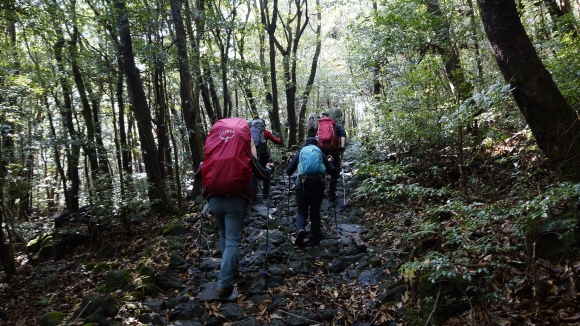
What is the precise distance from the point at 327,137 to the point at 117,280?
594cm

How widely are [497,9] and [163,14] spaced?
8.58 m

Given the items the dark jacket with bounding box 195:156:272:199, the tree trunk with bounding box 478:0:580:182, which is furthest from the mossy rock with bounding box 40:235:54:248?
the tree trunk with bounding box 478:0:580:182

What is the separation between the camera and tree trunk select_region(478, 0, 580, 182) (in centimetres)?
414

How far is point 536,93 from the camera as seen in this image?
423cm

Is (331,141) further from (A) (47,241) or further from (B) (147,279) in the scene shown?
(A) (47,241)

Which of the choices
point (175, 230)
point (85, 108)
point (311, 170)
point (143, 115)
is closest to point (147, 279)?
point (175, 230)

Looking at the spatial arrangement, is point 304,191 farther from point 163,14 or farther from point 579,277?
point 163,14

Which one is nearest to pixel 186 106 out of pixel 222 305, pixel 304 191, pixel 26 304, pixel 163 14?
pixel 163 14

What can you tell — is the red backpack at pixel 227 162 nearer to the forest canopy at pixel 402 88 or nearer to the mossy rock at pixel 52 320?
the mossy rock at pixel 52 320

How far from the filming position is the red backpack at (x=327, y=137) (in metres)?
9.62

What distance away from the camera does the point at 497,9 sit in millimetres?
4316

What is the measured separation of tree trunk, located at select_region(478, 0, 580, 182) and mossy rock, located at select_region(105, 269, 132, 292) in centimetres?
616

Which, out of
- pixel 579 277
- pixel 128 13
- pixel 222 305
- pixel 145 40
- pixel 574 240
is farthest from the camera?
pixel 145 40

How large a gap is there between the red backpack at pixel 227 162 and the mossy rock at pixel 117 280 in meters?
2.04
